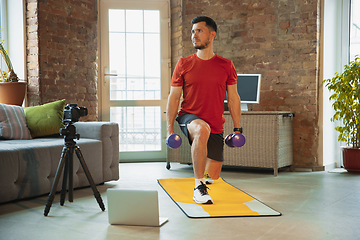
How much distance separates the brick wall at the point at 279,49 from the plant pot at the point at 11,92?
7.72 ft

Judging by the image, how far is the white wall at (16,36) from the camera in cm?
418

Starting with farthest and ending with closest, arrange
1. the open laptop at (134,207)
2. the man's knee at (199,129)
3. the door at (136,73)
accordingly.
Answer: the door at (136,73), the man's knee at (199,129), the open laptop at (134,207)

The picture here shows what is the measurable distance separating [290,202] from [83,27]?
11.1 ft

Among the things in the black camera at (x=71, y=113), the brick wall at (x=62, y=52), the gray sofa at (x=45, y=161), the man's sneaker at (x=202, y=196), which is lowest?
the man's sneaker at (x=202, y=196)

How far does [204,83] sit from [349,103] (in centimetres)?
232

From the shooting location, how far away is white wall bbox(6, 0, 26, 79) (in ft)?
13.7

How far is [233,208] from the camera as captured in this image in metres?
2.48

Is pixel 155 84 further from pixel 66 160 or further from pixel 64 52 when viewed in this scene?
pixel 66 160

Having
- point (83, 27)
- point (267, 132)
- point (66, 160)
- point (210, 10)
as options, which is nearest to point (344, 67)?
point (267, 132)

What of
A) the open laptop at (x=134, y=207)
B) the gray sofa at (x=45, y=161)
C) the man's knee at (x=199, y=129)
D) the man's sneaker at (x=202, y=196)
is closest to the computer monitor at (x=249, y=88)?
the gray sofa at (x=45, y=161)

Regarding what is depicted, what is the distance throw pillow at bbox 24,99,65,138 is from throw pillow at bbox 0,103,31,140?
0.20 feet

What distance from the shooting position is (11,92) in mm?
3736

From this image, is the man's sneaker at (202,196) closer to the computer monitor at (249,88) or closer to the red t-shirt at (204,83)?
the red t-shirt at (204,83)

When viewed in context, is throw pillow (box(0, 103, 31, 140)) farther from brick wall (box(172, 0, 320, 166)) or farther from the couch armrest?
brick wall (box(172, 0, 320, 166))
